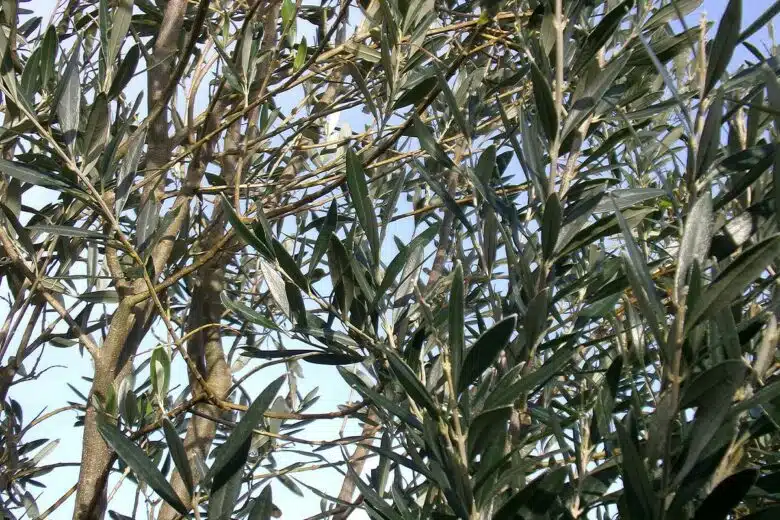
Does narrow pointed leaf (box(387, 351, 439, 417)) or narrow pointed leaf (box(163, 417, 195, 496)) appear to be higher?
narrow pointed leaf (box(163, 417, 195, 496))

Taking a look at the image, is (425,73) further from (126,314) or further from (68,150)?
(126,314)

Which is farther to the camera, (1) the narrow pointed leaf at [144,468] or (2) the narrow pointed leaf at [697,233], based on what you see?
(1) the narrow pointed leaf at [144,468]

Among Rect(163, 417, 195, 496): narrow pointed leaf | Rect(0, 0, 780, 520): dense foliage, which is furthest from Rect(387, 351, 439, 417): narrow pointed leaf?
Rect(163, 417, 195, 496): narrow pointed leaf

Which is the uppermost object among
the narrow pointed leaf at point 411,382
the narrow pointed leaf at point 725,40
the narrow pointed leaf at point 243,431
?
the narrow pointed leaf at point 725,40

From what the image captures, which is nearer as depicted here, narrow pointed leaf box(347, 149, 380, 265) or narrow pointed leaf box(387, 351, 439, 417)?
narrow pointed leaf box(387, 351, 439, 417)

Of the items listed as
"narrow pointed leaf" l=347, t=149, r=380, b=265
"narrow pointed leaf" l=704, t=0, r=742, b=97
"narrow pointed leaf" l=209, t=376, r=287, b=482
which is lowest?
"narrow pointed leaf" l=209, t=376, r=287, b=482

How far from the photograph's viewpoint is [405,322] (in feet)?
2.94

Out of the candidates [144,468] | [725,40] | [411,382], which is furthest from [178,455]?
[725,40]

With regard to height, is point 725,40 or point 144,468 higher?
point 725,40

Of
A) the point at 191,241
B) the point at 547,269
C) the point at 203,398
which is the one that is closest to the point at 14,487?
the point at 191,241

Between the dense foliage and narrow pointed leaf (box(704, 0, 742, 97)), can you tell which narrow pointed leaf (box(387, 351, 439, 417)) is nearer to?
the dense foliage

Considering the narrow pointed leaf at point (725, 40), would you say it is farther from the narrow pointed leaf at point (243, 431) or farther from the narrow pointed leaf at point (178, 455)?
the narrow pointed leaf at point (178, 455)

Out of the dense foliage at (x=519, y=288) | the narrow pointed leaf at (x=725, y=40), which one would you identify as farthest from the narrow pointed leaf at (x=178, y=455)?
the narrow pointed leaf at (x=725, y=40)

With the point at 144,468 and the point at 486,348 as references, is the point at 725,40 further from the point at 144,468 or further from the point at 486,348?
the point at 144,468
